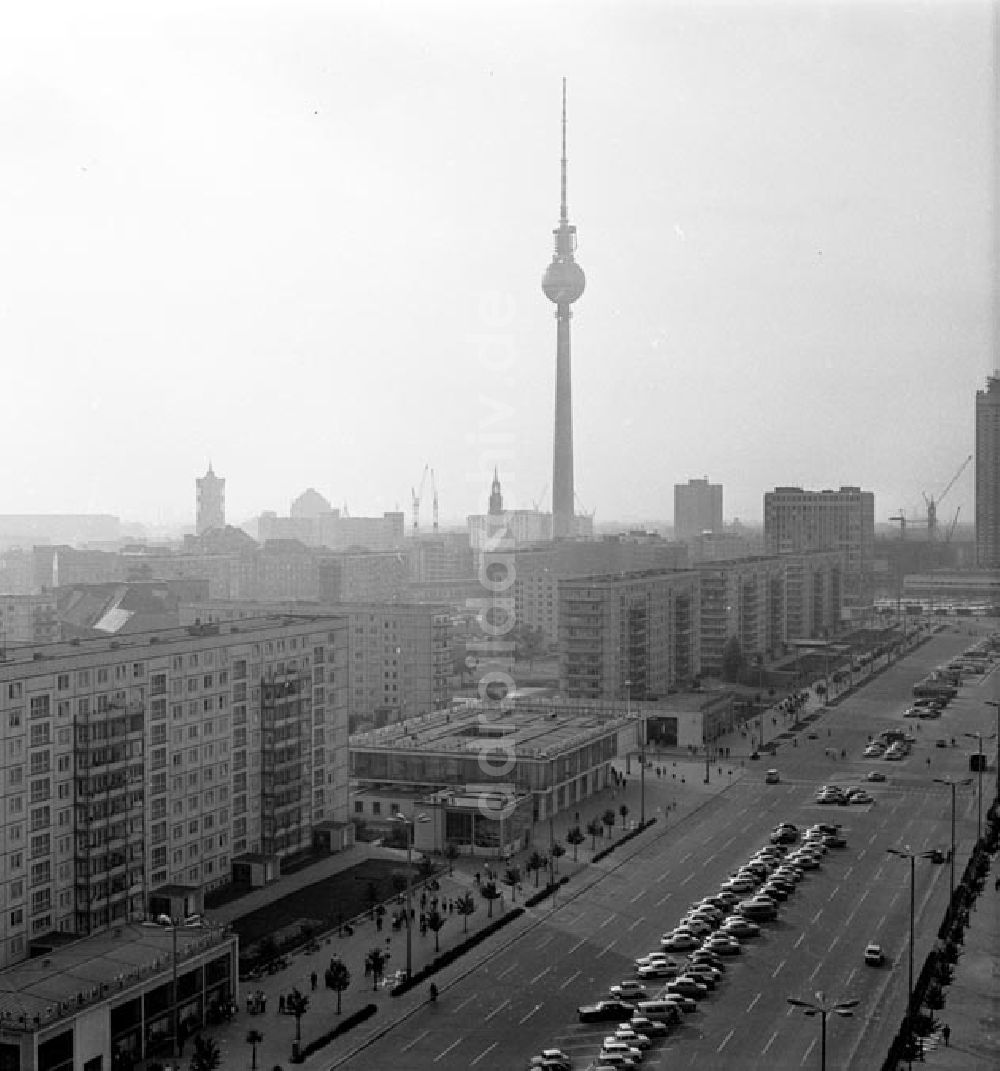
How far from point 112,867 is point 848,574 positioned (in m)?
42.2

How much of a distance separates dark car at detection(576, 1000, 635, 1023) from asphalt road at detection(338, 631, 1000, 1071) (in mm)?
130

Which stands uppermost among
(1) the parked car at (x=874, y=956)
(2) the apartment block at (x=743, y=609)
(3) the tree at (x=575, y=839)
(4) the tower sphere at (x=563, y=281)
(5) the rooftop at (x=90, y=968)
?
(4) the tower sphere at (x=563, y=281)

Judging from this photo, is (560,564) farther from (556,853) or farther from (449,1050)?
(449,1050)

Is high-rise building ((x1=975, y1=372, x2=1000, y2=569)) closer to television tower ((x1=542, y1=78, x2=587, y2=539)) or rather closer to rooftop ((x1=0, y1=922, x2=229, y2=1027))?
television tower ((x1=542, y1=78, x2=587, y2=539))

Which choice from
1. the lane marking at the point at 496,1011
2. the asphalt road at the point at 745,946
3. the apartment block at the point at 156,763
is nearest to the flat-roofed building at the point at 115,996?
the apartment block at the point at 156,763

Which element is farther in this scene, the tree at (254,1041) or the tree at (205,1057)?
the tree at (254,1041)

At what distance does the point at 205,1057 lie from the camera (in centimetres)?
964

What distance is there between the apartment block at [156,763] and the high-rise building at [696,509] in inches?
2332

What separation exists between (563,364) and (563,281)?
4536mm

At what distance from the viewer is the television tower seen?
194 ft

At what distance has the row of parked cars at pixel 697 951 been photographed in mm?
10445

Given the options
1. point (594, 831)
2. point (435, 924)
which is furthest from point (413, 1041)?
point (594, 831)

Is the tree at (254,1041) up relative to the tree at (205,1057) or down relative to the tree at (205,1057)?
down

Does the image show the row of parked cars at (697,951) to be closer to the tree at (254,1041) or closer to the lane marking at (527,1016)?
the lane marking at (527,1016)
